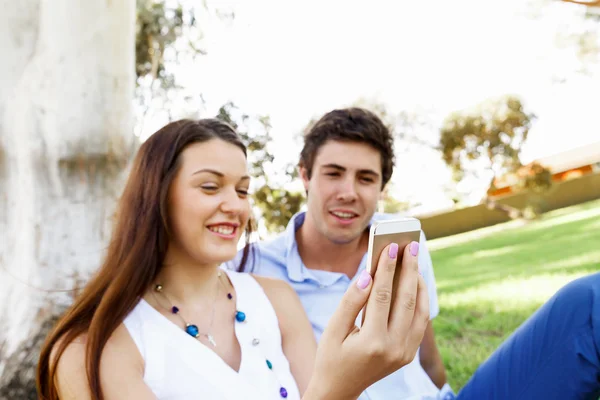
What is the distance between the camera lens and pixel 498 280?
352 inches

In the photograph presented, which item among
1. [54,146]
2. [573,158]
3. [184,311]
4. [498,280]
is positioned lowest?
[498,280]

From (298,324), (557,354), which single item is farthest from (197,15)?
(557,354)

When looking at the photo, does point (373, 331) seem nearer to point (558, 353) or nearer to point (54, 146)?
point (558, 353)

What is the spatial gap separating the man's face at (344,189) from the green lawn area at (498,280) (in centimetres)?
197

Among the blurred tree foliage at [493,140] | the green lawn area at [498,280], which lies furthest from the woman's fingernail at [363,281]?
the blurred tree foliage at [493,140]

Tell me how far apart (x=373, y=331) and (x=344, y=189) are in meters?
1.61

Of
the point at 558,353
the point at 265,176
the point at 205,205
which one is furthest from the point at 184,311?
the point at 265,176

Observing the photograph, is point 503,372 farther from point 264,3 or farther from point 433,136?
point 433,136

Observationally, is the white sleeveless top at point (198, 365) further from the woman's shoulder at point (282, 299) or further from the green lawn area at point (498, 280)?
the green lawn area at point (498, 280)

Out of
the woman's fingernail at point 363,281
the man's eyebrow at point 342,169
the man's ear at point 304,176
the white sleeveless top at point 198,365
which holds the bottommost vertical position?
the white sleeveless top at point 198,365

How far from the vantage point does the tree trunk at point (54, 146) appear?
10.00ft

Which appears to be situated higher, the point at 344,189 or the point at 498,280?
the point at 344,189

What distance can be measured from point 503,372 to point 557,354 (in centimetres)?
24

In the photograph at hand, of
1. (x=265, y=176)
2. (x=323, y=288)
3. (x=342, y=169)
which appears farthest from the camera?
(x=265, y=176)
